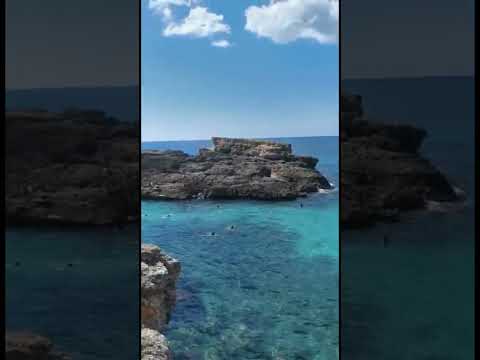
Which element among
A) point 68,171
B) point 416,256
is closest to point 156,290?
point 68,171

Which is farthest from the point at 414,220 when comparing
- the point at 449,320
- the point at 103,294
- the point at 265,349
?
the point at 265,349

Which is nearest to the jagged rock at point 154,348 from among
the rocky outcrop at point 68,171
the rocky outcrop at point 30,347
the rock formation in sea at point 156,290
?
the rock formation in sea at point 156,290

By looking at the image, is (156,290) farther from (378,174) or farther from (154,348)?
(378,174)

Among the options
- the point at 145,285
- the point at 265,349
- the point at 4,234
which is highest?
the point at 4,234

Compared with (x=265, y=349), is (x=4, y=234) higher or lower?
higher

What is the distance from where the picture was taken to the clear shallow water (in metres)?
2.58

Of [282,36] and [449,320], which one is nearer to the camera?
[449,320]

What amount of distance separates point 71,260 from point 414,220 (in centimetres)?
216

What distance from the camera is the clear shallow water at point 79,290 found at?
2576mm

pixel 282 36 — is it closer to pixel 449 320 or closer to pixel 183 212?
pixel 183 212

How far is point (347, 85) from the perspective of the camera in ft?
7.97

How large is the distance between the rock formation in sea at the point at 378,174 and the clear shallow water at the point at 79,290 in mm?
1373

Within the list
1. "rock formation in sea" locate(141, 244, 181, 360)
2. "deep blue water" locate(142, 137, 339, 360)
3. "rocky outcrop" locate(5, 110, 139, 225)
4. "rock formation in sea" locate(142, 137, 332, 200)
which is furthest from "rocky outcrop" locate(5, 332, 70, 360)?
"rock formation in sea" locate(142, 137, 332, 200)

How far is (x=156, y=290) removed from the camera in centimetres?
747
